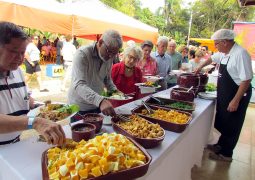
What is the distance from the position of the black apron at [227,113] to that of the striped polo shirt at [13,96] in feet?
7.19

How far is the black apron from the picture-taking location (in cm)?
271

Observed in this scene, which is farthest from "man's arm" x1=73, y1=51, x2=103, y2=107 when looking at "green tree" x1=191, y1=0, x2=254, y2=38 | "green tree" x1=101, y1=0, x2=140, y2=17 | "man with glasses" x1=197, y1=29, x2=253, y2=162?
"green tree" x1=101, y1=0, x2=140, y2=17

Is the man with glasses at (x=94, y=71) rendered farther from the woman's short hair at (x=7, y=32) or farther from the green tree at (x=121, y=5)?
the green tree at (x=121, y=5)

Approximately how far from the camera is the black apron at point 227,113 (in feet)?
8.89

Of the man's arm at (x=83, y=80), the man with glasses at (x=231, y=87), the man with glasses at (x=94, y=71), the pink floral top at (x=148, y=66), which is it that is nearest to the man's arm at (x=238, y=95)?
the man with glasses at (x=231, y=87)

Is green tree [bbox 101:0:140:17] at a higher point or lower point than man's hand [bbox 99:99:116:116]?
higher

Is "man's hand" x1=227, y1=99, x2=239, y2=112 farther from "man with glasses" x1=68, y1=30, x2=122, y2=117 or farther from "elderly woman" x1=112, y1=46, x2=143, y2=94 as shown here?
"man with glasses" x1=68, y1=30, x2=122, y2=117

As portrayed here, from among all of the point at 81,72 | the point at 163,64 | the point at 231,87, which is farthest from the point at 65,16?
the point at 231,87

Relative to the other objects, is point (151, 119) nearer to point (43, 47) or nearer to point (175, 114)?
point (175, 114)

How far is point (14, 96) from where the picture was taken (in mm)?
1389

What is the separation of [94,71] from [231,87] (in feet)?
5.47

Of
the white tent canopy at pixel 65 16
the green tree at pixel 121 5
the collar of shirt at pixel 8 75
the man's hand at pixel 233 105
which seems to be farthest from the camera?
the green tree at pixel 121 5

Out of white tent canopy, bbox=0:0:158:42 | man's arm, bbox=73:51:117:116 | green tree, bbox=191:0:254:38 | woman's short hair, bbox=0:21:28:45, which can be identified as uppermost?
green tree, bbox=191:0:254:38

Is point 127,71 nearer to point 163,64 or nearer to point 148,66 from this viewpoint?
point 148,66
